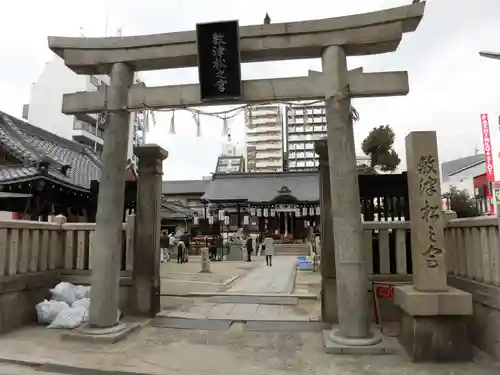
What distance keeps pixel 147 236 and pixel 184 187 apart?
1984 inches

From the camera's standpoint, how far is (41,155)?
13.1 meters

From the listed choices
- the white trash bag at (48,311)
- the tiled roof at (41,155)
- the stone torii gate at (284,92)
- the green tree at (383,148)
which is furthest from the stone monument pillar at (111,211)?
the green tree at (383,148)

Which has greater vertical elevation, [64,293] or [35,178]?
[35,178]

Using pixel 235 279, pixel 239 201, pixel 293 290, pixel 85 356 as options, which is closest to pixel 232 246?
pixel 239 201

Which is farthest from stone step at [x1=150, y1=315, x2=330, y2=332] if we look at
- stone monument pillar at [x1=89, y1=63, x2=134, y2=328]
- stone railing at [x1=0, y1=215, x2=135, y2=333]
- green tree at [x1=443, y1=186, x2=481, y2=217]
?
green tree at [x1=443, y1=186, x2=481, y2=217]

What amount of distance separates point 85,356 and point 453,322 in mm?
5250

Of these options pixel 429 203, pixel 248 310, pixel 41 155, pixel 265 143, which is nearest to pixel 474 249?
pixel 429 203

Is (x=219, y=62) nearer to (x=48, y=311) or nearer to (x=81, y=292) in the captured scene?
(x=81, y=292)

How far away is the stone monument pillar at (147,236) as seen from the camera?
8.23 meters

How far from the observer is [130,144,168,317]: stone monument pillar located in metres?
8.23

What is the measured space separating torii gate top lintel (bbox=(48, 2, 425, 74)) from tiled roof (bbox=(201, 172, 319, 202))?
3406 cm

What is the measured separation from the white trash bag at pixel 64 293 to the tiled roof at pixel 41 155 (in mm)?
4465

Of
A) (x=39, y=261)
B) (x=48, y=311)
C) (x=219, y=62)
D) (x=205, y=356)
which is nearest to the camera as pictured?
(x=205, y=356)

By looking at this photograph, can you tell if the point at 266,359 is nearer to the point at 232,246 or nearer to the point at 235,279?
the point at 235,279
